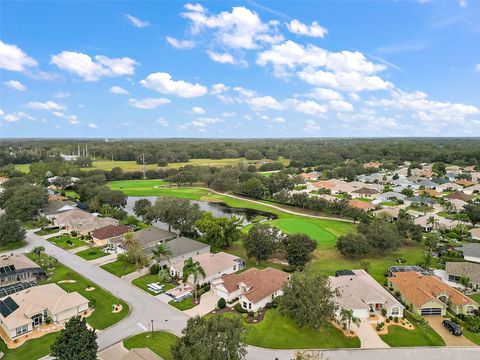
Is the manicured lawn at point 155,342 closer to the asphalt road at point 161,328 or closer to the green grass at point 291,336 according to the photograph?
the asphalt road at point 161,328

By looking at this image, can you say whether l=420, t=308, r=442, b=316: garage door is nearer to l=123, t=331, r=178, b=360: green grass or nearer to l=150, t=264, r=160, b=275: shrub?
l=123, t=331, r=178, b=360: green grass

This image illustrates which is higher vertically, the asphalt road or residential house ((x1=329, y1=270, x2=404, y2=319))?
residential house ((x1=329, y1=270, x2=404, y2=319))

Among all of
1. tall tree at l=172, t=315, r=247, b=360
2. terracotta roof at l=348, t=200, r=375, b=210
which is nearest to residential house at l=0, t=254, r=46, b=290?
tall tree at l=172, t=315, r=247, b=360

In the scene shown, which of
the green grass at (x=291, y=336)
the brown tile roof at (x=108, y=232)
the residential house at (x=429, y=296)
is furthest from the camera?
the brown tile roof at (x=108, y=232)

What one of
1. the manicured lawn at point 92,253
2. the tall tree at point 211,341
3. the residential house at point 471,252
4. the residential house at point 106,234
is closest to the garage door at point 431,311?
the residential house at point 471,252

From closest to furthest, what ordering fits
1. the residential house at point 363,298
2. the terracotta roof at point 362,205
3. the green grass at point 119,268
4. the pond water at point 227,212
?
the residential house at point 363,298 → the green grass at point 119,268 → the pond water at point 227,212 → the terracotta roof at point 362,205
